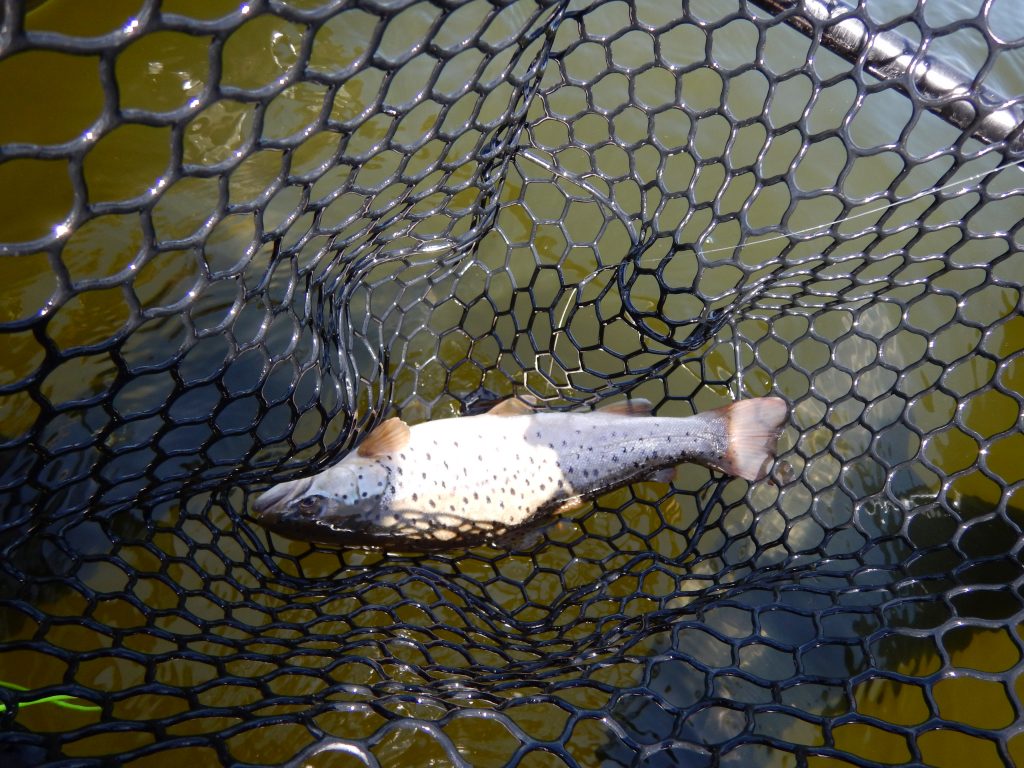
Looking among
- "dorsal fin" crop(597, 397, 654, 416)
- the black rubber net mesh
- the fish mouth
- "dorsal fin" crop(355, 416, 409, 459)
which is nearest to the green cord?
the black rubber net mesh

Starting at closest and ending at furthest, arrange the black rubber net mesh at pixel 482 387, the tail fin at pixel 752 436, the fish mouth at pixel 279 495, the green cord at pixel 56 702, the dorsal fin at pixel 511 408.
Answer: the green cord at pixel 56 702 → the black rubber net mesh at pixel 482 387 → the fish mouth at pixel 279 495 → the tail fin at pixel 752 436 → the dorsal fin at pixel 511 408

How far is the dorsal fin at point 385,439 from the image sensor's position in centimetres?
278

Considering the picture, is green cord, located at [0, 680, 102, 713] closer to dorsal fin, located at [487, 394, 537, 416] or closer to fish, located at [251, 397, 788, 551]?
fish, located at [251, 397, 788, 551]

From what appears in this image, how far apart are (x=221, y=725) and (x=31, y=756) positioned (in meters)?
1.13

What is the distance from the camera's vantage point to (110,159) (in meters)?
3.98

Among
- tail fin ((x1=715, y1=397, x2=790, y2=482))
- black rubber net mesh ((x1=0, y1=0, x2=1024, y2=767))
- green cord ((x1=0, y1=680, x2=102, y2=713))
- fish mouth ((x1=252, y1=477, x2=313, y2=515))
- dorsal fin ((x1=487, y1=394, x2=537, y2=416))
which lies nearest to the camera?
green cord ((x1=0, y1=680, x2=102, y2=713))

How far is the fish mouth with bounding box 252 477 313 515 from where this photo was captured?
2705 millimetres

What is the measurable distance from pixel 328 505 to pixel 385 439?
335 mm

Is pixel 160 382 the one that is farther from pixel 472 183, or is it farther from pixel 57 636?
pixel 472 183

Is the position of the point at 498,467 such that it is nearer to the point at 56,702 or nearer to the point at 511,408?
the point at 511,408

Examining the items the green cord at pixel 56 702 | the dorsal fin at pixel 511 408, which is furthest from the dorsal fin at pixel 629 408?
the green cord at pixel 56 702

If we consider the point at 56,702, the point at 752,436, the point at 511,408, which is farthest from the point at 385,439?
the point at 752,436

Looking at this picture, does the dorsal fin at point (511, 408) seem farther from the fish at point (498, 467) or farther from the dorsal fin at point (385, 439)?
the dorsal fin at point (385, 439)

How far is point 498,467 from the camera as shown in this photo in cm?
291
